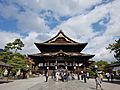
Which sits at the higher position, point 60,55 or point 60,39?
point 60,39

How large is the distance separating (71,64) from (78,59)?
2521 mm

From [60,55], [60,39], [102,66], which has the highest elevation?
[60,39]

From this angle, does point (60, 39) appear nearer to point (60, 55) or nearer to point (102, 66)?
point (60, 55)

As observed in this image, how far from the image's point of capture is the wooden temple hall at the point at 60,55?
53.9 m

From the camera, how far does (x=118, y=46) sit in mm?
37031

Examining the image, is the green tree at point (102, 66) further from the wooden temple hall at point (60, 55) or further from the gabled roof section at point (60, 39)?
the gabled roof section at point (60, 39)

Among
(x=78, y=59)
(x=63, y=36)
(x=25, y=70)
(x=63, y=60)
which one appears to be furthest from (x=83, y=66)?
(x=25, y=70)

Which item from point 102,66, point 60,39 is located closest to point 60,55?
point 60,39

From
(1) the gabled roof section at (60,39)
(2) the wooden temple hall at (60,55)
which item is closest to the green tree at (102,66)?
(2) the wooden temple hall at (60,55)

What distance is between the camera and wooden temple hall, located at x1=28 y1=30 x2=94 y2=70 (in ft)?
177

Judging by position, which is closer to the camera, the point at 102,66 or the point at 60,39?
the point at 102,66

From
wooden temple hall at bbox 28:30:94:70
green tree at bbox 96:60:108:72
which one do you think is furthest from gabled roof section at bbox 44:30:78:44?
green tree at bbox 96:60:108:72

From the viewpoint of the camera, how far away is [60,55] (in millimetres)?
53281

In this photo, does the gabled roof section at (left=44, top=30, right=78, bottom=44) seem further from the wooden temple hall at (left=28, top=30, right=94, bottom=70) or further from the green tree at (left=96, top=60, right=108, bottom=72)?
the green tree at (left=96, top=60, right=108, bottom=72)
